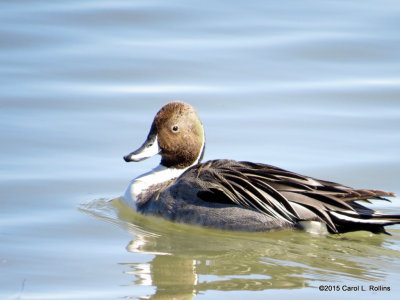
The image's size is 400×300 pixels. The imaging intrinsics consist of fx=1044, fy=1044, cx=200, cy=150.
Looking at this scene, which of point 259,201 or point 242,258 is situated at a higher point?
point 259,201

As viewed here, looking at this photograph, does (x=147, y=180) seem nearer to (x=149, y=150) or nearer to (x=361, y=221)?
(x=149, y=150)

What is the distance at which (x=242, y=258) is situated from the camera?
298 inches

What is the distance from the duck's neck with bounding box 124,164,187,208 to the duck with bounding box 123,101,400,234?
5 centimetres

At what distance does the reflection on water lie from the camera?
6.96m

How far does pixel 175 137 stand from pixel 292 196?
138 centimetres

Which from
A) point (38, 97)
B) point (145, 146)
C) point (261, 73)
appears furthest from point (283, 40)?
point (145, 146)

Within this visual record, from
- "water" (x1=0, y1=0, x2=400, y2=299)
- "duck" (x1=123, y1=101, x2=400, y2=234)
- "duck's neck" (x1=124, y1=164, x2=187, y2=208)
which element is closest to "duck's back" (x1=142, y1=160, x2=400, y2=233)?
"duck" (x1=123, y1=101, x2=400, y2=234)

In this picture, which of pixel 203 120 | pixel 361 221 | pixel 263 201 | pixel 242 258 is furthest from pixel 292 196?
pixel 203 120

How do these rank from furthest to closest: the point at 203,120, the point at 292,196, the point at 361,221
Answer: the point at 203,120 < the point at 292,196 < the point at 361,221

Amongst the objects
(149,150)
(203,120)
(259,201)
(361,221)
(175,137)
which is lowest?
(361,221)

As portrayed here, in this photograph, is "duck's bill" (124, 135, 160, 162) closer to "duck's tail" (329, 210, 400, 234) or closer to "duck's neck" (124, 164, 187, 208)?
"duck's neck" (124, 164, 187, 208)

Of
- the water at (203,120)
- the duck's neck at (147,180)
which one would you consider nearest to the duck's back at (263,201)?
the water at (203,120)

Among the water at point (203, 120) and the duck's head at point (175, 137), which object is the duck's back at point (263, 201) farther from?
the duck's head at point (175, 137)

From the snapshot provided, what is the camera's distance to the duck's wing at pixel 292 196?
8.05 metres
